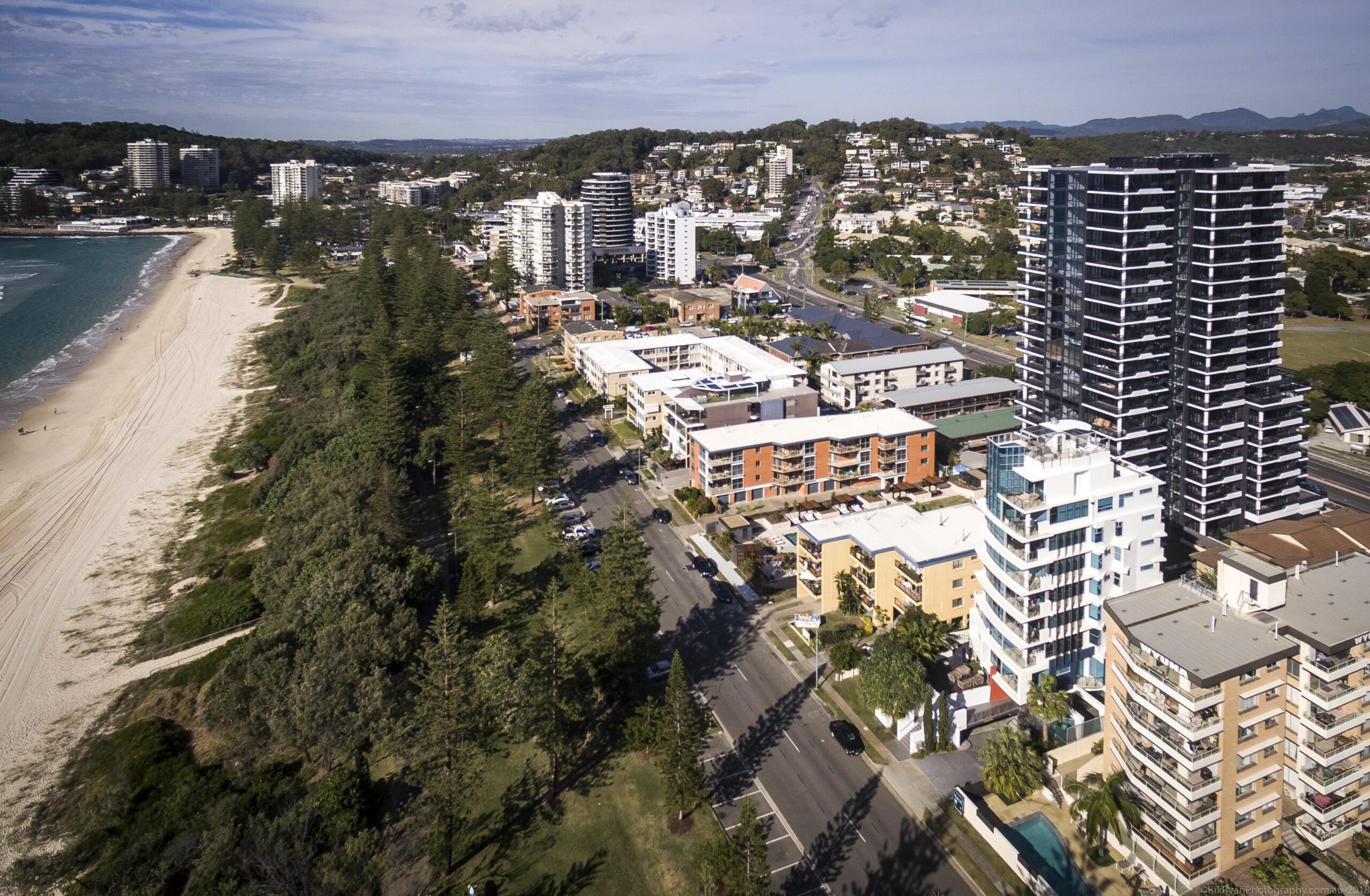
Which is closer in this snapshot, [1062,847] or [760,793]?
[1062,847]

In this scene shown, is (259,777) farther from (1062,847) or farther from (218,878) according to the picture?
(1062,847)

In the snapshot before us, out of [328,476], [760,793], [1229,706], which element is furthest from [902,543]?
[328,476]

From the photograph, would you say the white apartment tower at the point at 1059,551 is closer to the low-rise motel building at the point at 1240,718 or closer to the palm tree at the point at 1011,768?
the palm tree at the point at 1011,768

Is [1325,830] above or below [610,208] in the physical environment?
below

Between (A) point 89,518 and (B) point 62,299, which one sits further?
(B) point 62,299

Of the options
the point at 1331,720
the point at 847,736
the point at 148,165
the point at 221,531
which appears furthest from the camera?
the point at 148,165

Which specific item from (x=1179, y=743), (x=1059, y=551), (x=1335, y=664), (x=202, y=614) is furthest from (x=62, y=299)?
(x=1335, y=664)

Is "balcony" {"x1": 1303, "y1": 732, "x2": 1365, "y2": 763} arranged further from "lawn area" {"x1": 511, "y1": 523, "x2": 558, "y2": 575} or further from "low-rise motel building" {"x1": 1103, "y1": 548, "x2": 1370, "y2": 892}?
"lawn area" {"x1": 511, "y1": 523, "x2": 558, "y2": 575}

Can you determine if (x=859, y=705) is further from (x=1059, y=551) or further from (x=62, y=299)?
(x=62, y=299)
